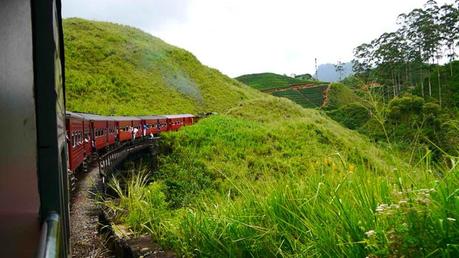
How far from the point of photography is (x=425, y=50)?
185ft

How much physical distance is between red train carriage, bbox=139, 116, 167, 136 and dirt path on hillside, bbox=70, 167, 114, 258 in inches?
698

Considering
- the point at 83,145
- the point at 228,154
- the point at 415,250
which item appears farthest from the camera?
the point at 228,154

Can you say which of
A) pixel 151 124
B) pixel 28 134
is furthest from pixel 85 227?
pixel 151 124

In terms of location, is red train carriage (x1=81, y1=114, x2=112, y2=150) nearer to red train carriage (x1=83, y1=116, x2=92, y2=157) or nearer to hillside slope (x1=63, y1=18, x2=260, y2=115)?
red train carriage (x1=83, y1=116, x2=92, y2=157)

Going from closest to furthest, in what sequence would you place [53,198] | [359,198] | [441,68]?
[53,198]
[359,198]
[441,68]

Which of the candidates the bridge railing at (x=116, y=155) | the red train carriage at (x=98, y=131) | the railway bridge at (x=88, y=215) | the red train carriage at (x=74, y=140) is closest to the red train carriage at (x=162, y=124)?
the bridge railing at (x=116, y=155)

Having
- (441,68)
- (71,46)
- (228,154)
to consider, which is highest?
(71,46)

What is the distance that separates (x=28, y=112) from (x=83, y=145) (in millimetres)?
14208

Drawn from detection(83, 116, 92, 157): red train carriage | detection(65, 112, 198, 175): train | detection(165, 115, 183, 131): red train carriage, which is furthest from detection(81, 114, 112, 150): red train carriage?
detection(165, 115, 183, 131): red train carriage

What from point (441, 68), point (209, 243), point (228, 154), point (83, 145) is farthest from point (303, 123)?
point (441, 68)

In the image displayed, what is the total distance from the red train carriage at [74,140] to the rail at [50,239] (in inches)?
408

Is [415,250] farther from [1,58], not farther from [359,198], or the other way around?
[1,58]

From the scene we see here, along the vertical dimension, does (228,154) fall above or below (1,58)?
below

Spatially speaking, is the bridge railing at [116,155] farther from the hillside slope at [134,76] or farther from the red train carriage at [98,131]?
the hillside slope at [134,76]
